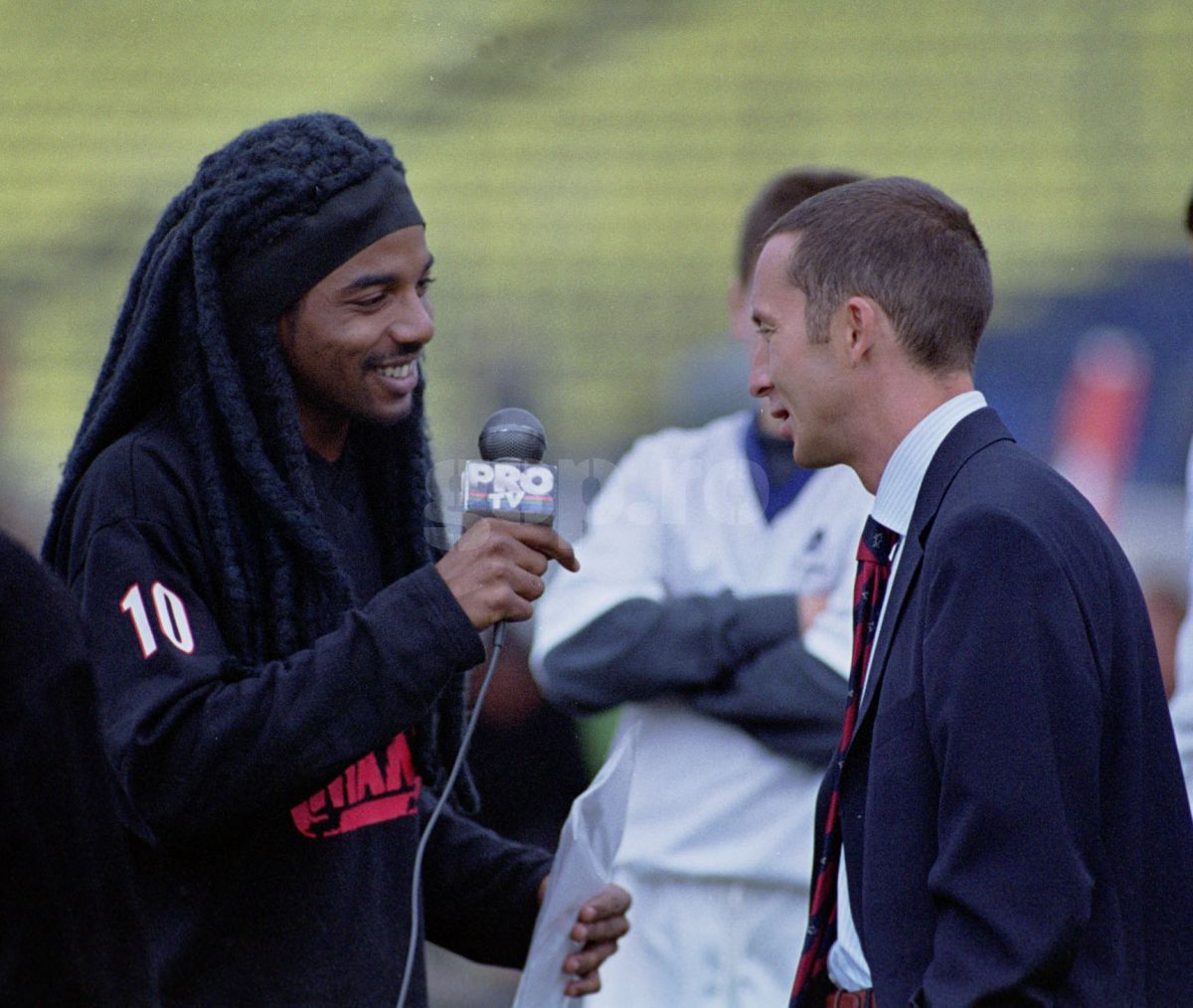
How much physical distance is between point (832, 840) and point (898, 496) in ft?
1.35

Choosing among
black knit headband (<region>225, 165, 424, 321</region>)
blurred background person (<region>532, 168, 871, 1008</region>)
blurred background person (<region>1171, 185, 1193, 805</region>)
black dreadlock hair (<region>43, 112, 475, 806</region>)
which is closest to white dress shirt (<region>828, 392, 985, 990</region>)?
black dreadlock hair (<region>43, 112, 475, 806</region>)

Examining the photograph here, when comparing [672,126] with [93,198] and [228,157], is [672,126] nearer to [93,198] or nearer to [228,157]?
[93,198]

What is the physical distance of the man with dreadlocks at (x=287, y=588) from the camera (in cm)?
207

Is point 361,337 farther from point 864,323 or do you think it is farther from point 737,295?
point 737,295

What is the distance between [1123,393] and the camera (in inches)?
304

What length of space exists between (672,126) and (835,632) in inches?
242

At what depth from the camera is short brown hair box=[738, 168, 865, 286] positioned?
11.3 ft

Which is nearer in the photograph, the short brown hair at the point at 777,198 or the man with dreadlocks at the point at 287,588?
the man with dreadlocks at the point at 287,588

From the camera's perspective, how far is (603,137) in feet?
29.2

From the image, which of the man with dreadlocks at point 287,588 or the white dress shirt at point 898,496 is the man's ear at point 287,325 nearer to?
the man with dreadlocks at point 287,588

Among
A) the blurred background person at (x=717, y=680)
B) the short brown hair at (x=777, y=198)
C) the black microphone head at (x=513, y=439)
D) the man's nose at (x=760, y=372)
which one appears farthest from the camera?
the short brown hair at (x=777, y=198)

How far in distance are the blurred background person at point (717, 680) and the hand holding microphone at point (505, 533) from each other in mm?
1059

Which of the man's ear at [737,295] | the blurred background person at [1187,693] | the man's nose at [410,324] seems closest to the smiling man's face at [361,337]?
the man's nose at [410,324]

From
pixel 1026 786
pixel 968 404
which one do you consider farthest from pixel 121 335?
pixel 1026 786
